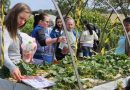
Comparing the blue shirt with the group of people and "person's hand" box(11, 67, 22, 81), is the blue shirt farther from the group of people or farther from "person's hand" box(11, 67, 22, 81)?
"person's hand" box(11, 67, 22, 81)

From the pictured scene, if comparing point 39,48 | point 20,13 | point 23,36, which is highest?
point 20,13

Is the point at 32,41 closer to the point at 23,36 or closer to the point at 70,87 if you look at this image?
the point at 23,36

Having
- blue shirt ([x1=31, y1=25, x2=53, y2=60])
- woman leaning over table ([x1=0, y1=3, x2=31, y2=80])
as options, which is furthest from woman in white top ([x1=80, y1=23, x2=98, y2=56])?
woman leaning over table ([x1=0, y1=3, x2=31, y2=80])

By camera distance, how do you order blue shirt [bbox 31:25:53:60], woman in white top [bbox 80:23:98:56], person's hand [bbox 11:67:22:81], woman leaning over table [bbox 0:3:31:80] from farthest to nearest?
1. woman in white top [bbox 80:23:98:56]
2. blue shirt [bbox 31:25:53:60]
3. woman leaning over table [bbox 0:3:31:80]
4. person's hand [bbox 11:67:22:81]

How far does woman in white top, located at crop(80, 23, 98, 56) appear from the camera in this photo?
776 centimetres

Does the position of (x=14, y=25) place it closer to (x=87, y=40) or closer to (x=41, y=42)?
(x=41, y=42)

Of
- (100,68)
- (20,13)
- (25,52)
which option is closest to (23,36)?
(25,52)

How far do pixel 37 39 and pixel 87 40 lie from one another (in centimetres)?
284

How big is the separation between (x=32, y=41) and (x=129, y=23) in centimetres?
227

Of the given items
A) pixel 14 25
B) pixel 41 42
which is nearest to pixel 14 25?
pixel 14 25

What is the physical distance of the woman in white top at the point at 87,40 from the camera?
25.5ft

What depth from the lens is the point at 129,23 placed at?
620cm

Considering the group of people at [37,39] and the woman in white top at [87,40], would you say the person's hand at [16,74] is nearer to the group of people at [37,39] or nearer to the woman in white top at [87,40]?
the group of people at [37,39]

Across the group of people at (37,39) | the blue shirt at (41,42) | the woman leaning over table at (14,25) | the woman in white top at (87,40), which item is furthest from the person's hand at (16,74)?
the woman in white top at (87,40)
